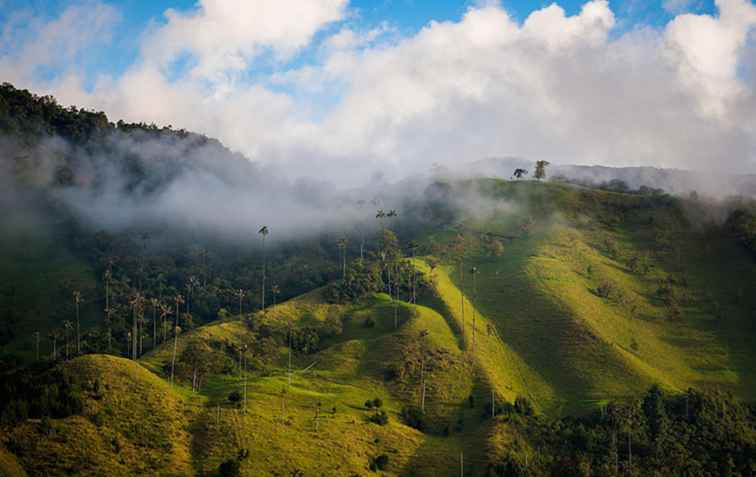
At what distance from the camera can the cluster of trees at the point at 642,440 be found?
134750 mm

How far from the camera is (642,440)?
142 m

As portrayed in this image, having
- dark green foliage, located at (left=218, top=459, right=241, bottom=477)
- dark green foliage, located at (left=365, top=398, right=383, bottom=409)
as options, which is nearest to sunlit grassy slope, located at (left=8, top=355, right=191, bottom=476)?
dark green foliage, located at (left=218, top=459, right=241, bottom=477)

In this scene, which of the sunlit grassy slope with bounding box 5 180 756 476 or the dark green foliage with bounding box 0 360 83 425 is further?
the dark green foliage with bounding box 0 360 83 425

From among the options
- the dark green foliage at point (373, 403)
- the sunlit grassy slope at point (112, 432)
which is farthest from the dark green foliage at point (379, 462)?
the sunlit grassy slope at point (112, 432)

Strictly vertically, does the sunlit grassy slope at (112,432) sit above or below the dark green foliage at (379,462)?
above

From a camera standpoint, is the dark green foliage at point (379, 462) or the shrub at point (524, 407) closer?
the dark green foliage at point (379, 462)

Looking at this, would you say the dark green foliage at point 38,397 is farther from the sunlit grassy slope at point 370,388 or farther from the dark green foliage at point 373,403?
the dark green foliage at point 373,403

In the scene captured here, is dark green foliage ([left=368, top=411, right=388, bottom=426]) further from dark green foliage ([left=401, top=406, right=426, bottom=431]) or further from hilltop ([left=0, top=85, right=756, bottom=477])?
dark green foliage ([left=401, top=406, right=426, bottom=431])

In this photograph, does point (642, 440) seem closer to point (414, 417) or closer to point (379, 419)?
point (414, 417)

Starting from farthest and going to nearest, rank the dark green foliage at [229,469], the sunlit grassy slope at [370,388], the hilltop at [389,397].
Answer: the hilltop at [389,397], the sunlit grassy slope at [370,388], the dark green foliage at [229,469]

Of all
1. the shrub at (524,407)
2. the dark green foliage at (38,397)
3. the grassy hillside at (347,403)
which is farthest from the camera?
the shrub at (524,407)

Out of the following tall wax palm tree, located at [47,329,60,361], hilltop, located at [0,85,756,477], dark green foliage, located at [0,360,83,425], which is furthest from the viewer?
tall wax palm tree, located at [47,329,60,361]

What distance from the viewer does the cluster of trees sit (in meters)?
135

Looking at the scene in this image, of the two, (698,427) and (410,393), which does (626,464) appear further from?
(410,393)
